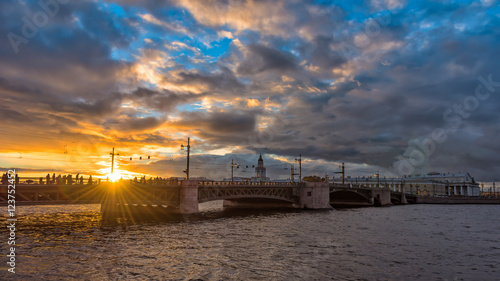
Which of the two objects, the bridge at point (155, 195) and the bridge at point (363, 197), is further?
the bridge at point (363, 197)

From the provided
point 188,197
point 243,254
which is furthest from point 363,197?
point 243,254

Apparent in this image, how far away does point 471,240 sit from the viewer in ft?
121

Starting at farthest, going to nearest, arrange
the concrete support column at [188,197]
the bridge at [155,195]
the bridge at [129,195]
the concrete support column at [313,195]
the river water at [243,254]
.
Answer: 1. the concrete support column at [313,195]
2. the concrete support column at [188,197]
3. the bridge at [155,195]
4. the bridge at [129,195]
5. the river water at [243,254]

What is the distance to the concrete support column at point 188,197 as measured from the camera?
178ft

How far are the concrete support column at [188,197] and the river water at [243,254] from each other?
1319 cm

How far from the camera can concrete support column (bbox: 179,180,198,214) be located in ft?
178

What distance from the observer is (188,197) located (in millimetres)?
54375

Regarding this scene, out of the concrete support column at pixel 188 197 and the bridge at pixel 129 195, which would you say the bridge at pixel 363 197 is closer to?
the bridge at pixel 129 195

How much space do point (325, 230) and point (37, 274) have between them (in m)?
31.2

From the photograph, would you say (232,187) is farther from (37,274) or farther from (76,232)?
(37,274)

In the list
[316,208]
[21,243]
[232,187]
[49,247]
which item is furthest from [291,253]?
[316,208]

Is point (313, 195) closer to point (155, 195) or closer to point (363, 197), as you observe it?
point (363, 197)

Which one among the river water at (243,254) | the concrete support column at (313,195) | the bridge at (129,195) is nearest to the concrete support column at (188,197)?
the bridge at (129,195)

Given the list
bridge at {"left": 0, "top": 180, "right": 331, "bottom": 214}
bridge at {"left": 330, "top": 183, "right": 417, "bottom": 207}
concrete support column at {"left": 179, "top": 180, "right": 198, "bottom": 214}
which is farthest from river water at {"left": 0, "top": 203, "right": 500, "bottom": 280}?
bridge at {"left": 330, "top": 183, "right": 417, "bottom": 207}
